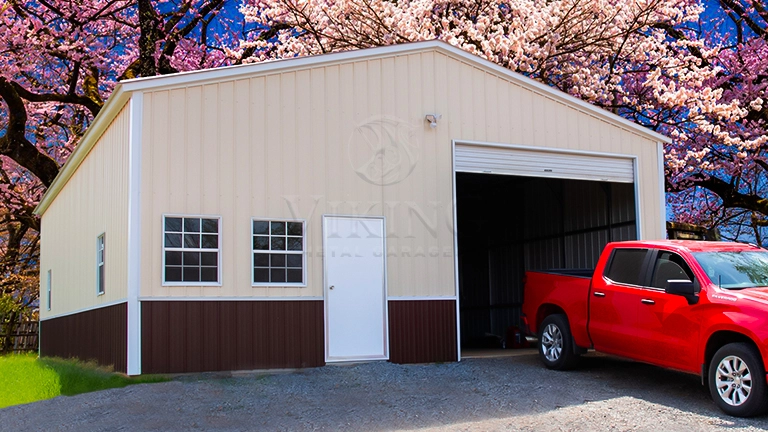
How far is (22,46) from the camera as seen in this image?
21078 mm

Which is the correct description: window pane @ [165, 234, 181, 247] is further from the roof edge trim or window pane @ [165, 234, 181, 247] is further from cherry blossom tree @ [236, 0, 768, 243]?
cherry blossom tree @ [236, 0, 768, 243]

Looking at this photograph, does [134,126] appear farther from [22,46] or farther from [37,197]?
[37,197]

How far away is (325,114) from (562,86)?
10.3m

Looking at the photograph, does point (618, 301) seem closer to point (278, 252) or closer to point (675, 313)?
point (675, 313)

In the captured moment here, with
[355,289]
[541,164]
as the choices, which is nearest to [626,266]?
[541,164]

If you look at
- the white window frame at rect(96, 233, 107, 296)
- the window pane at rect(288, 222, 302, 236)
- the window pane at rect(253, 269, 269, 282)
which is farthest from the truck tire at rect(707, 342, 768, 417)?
the white window frame at rect(96, 233, 107, 296)

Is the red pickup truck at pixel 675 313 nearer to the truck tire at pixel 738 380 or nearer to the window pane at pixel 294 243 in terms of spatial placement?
the truck tire at pixel 738 380

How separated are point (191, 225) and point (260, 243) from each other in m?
1.10

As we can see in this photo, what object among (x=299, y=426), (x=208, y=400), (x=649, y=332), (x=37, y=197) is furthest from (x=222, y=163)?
(x=37, y=197)

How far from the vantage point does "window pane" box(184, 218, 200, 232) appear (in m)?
11.9

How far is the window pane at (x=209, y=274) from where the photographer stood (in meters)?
12.0

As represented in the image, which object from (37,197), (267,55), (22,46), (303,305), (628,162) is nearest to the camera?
(303,305)

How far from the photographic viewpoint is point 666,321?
10.0 meters

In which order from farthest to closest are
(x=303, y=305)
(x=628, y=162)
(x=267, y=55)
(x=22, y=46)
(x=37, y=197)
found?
(x=37, y=197) < (x=267, y=55) < (x=22, y=46) < (x=628, y=162) < (x=303, y=305)
